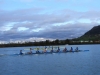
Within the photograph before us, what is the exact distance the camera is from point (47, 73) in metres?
32.9

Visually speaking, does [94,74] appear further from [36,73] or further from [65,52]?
[65,52]

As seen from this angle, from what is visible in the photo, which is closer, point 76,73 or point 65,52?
point 76,73

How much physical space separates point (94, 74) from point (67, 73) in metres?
3.79

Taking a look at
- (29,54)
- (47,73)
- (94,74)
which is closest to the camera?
(94,74)

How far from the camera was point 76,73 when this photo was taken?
1259 inches

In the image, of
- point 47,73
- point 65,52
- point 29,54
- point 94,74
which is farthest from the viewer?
point 65,52

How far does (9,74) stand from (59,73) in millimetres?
7316

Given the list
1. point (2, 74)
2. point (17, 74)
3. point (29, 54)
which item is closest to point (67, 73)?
point (17, 74)

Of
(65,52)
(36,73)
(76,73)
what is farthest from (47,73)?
(65,52)

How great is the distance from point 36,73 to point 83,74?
6821 mm

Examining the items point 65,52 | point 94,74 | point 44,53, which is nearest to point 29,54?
point 44,53

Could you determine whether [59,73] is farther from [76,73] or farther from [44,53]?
[44,53]

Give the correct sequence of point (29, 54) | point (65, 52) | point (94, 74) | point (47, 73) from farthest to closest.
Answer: point (65, 52)
point (29, 54)
point (47, 73)
point (94, 74)

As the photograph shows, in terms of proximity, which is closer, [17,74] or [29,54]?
[17,74]
